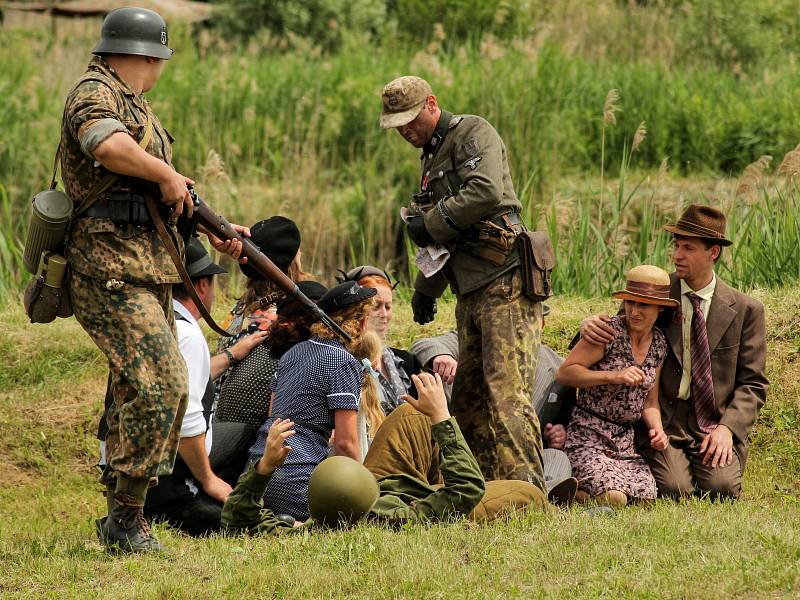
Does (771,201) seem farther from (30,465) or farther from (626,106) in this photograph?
(30,465)

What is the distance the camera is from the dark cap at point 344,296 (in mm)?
5859

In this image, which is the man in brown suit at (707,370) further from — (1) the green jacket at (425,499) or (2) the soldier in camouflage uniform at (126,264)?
(2) the soldier in camouflage uniform at (126,264)

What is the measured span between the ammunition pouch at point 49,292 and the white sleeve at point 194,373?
2.83 ft

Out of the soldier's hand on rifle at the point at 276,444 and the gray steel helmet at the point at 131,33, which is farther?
the soldier's hand on rifle at the point at 276,444

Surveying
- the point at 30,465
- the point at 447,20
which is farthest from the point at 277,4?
the point at 30,465

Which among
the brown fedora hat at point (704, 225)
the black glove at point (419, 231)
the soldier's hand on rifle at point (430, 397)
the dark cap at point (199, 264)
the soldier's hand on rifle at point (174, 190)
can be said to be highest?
the soldier's hand on rifle at point (174, 190)

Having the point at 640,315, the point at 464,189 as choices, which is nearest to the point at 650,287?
the point at 640,315

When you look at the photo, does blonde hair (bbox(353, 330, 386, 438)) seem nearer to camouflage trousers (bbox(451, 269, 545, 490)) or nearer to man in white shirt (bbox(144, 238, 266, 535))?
camouflage trousers (bbox(451, 269, 545, 490))

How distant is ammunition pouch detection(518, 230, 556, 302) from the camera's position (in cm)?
622

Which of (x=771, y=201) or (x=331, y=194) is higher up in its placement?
(x=771, y=201)

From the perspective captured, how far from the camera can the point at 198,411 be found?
5.72m

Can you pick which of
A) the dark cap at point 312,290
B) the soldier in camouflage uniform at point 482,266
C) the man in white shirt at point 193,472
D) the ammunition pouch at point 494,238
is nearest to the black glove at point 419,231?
the soldier in camouflage uniform at point 482,266

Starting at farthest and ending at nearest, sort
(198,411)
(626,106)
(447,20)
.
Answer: (447,20) < (626,106) < (198,411)

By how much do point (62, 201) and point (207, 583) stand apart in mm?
1539
